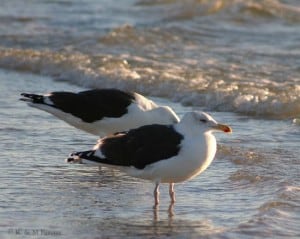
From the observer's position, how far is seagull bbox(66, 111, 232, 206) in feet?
23.7

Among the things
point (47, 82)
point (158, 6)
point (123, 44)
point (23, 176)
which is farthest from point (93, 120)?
point (158, 6)

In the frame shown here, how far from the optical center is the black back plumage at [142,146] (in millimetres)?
7328

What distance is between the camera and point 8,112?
415 inches

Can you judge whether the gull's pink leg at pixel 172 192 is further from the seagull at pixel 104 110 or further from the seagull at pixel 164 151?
the seagull at pixel 104 110

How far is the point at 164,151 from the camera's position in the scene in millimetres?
7305

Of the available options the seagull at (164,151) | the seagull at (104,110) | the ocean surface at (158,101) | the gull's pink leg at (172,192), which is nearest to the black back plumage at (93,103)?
the seagull at (104,110)

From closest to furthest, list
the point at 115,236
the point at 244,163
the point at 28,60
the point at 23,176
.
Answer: the point at 115,236
the point at 23,176
the point at 244,163
the point at 28,60

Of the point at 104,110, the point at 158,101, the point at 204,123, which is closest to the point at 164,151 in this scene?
the point at 204,123

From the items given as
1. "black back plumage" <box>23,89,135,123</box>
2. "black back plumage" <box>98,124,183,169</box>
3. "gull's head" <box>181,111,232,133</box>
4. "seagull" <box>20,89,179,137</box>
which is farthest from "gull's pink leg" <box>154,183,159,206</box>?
"black back plumage" <box>23,89,135,123</box>

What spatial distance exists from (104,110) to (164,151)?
72.4 inches

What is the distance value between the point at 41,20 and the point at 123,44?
232cm

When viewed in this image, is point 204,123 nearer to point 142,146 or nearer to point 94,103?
point 142,146

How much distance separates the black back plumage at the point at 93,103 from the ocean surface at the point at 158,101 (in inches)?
14.0

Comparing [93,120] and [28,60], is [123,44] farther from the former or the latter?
[93,120]
